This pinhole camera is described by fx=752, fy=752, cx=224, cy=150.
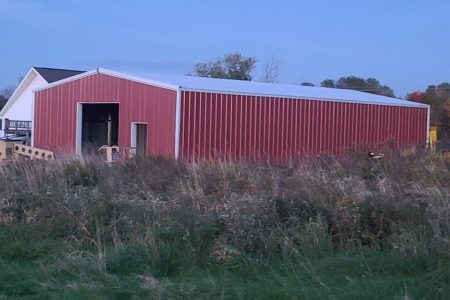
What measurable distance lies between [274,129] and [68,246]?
18.0 m

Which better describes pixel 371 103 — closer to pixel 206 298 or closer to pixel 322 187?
pixel 322 187

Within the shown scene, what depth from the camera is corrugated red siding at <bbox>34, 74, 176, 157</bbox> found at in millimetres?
25594

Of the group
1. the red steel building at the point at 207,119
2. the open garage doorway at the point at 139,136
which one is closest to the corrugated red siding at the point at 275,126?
the red steel building at the point at 207,119

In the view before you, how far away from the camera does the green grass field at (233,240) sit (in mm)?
7754

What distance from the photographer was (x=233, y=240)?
30.1 feet

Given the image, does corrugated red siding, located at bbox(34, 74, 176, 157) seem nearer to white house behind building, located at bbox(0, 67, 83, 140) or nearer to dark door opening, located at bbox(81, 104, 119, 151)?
dark door opening, located at bbox(81, 104, 119, 151)

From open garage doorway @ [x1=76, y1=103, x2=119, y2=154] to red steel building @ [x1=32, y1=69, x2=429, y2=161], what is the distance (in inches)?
1.7

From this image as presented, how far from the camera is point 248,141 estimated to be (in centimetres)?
2673

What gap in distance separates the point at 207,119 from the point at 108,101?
15.7 feet

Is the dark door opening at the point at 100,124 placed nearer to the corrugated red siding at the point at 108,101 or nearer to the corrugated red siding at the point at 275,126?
the corrugated red siding at the point at 108,101

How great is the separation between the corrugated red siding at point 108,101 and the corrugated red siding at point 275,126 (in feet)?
3.01

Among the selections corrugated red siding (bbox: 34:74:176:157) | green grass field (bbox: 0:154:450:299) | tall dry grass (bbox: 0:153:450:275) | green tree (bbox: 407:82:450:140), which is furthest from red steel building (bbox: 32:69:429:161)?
green tree (bbox: 407:82:450:140)

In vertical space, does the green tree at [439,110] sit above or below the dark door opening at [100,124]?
above

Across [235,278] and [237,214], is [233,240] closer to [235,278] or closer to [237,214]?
[237,214]
